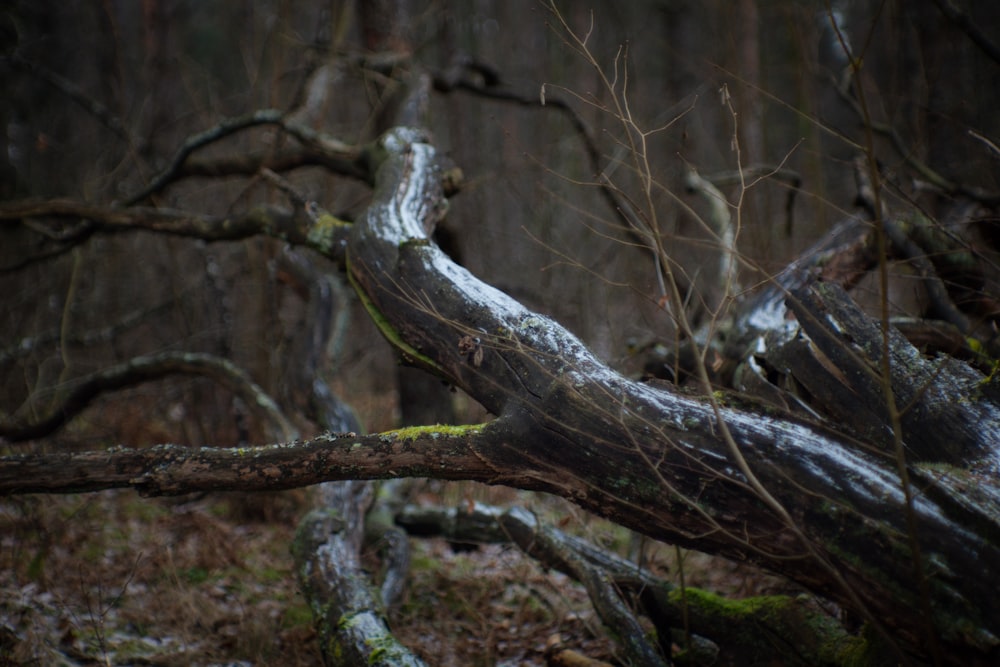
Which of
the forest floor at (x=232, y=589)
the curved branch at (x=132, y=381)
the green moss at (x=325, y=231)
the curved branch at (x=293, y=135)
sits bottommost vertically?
the forest floor at (x=232, y=589)

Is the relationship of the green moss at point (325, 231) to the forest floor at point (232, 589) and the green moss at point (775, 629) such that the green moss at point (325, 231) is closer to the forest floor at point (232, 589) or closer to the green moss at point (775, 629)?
the forest floor at point (232, 589)

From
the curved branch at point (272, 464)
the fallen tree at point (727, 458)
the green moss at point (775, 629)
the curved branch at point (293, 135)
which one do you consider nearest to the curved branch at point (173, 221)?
the curved branch at point (293, 135)

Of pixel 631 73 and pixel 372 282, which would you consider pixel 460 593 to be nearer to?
pixel 372 282

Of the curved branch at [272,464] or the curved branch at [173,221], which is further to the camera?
the curved branch at [173,221]

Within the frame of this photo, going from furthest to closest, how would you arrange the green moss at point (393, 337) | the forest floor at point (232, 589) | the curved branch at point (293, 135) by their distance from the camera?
the curved branch at point (293, 135) < the forest floor at point (232, 589) < the green moss at point (393, 337)

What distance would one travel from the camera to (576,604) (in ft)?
13.7

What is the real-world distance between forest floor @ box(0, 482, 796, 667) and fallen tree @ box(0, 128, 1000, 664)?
123cm

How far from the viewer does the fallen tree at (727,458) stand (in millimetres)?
1983

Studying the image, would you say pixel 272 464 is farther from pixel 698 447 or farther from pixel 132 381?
pixel 132 381

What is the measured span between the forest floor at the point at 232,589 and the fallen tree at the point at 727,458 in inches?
48.6

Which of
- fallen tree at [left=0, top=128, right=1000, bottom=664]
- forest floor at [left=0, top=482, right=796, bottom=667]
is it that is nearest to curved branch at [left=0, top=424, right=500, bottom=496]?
fallen tree at [left=0, top=128, right=1000, bottom=664]

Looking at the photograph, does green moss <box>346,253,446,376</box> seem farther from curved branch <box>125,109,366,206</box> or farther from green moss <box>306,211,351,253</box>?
curved branch <box>125,109,366,206</box>

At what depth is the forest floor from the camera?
3537 mm

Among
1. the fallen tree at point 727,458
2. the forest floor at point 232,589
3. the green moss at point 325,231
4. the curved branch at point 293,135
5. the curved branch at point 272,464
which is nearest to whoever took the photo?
the fallen tree at point 727,458
